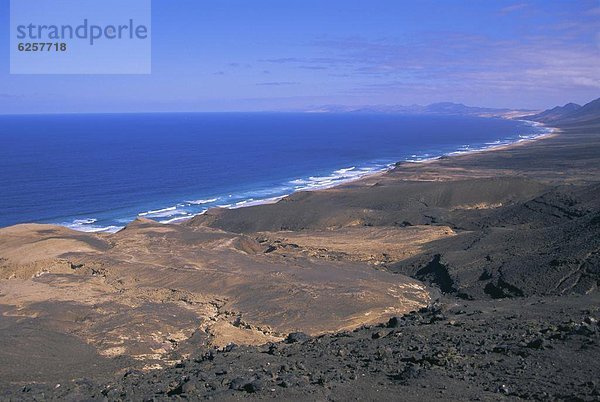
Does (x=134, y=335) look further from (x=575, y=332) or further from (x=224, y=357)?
(x=575, y=332)

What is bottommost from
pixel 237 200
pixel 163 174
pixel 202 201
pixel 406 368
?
pixel 202 201

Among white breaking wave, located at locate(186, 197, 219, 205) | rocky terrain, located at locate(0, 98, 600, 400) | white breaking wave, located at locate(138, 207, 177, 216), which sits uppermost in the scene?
rocky terrain, located at locate(0, 98, 600, 400)

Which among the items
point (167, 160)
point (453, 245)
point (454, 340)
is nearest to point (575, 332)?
point (454, 340)

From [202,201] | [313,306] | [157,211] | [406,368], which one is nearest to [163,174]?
[202,201]

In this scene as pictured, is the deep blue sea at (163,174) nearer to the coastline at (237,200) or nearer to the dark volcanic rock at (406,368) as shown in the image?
the coastline at (237,200)

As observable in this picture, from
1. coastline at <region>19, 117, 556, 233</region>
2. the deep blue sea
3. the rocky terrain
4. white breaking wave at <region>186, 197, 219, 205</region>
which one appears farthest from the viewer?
white breaking wave at <region>186, 197, 219, 205</region>

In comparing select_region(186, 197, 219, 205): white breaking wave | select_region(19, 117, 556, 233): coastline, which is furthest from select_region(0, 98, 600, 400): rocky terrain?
select_region(186, 197, 219, 205): white breaking wave

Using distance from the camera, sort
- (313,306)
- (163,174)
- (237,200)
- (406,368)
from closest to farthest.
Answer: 1. (406,368)
2. (313,306)
3. (237,200)
4. (163,174)

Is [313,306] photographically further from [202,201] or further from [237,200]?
[202,201]

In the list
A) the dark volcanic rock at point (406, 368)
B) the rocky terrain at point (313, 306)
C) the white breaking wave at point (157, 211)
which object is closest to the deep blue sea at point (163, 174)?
the white breaking wave at point (157, 211)

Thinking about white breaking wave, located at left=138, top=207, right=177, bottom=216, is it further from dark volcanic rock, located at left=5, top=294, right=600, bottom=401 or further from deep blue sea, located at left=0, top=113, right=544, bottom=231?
dark volcanic rock, located at left=5, top=294, right=600, bottom=401
